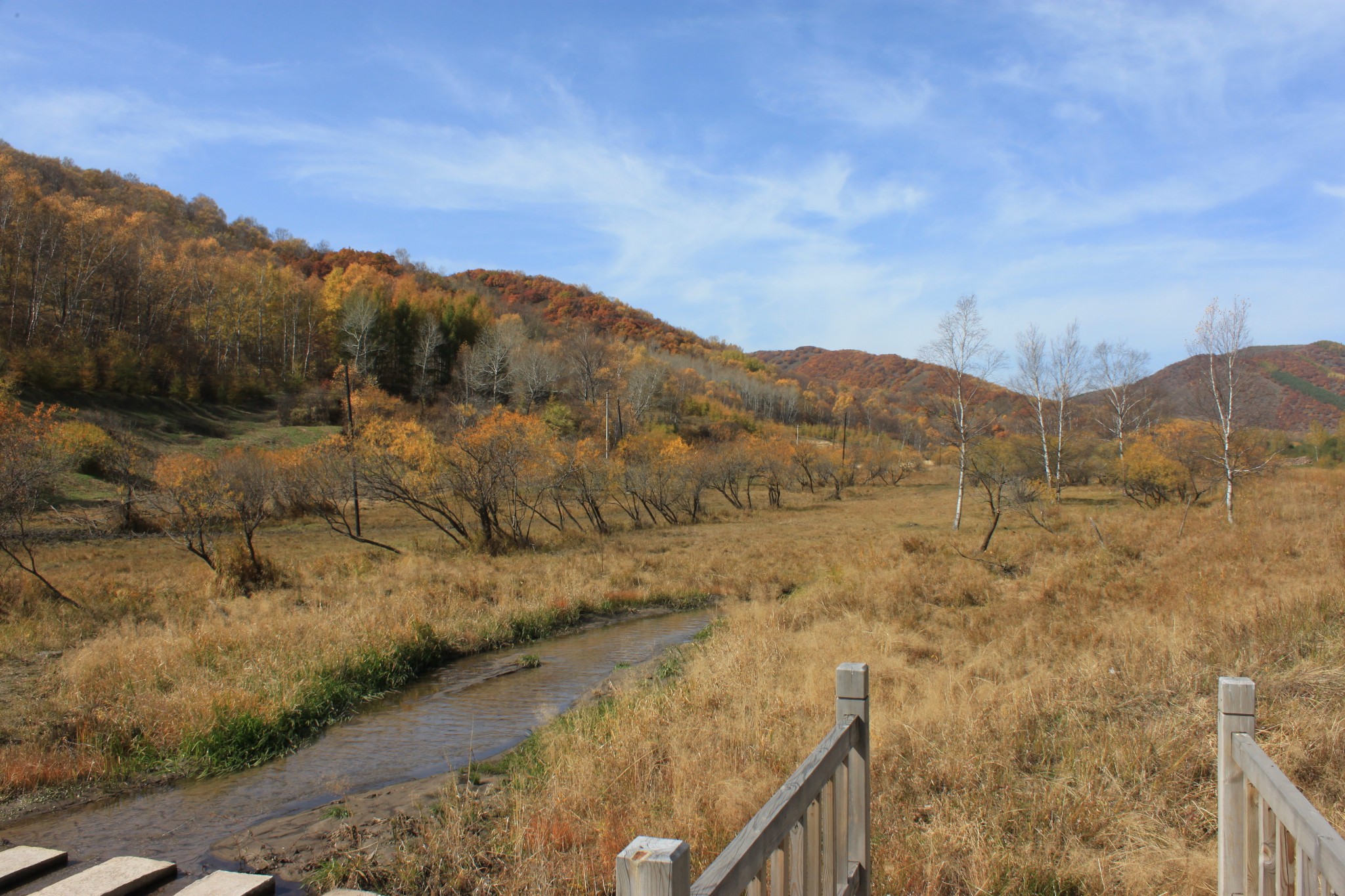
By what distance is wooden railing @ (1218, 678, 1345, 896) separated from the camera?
2125 mm

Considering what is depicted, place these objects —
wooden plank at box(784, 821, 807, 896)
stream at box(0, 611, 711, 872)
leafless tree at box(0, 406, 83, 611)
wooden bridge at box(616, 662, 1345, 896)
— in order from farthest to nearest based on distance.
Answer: leafless tree at box(0, 406, 83, 611) → stream at box(0, 611, 711, 872) → wooden plank at box(784, 821, 807, 896) → wooden bridge at box(616, 662, 1345, 896)

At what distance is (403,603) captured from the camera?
50.8 feet

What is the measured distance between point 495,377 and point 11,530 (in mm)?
58285

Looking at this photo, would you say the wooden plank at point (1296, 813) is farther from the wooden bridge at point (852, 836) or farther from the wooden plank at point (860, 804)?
the wooden plank at point (860, 804)

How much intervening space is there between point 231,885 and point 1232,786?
646 centimetres

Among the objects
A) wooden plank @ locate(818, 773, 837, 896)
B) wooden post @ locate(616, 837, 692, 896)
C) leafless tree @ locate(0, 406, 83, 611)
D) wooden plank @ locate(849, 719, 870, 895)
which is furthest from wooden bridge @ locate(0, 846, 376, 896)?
leafless tree @ locate(0, 406, 83, 611)

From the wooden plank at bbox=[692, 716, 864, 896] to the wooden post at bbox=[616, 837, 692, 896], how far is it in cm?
19

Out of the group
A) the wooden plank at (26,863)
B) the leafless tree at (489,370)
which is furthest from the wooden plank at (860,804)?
the leafless tree at (489,370)

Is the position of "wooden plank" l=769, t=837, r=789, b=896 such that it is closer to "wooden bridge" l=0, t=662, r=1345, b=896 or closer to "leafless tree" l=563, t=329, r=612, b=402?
"wooden bridge" l=0, t=662, r=1345, b=896

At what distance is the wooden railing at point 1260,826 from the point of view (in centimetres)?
212

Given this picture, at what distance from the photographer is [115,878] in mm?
5711

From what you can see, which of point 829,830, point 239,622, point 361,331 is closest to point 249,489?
point 239,622

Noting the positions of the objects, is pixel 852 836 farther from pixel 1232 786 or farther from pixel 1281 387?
pixel 1281 387

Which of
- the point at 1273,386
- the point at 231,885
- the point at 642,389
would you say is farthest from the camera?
the point at 642,389
